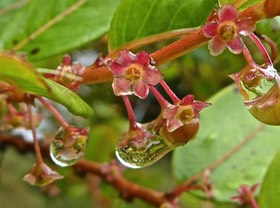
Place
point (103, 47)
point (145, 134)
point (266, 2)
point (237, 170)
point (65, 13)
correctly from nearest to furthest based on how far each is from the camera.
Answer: point (266, 2) < point (145, 134) < point (65, 13) < point (237, 170) < point (103, 47)

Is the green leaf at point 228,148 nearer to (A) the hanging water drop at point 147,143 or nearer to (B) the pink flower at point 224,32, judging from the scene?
(A) the hanging water drop at point 147,143

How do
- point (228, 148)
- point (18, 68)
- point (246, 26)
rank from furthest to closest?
point (228, 148) → point (246, 26) → point (18, 68)

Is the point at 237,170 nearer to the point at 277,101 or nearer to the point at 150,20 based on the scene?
the point at 150,20

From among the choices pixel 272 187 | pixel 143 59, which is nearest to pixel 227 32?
pixel 143 59

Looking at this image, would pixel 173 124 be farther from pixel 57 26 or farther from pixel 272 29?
pixel 57 26

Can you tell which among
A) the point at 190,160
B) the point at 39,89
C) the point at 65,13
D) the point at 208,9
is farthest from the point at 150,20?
the point at 190,160

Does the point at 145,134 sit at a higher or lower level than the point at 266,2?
lower

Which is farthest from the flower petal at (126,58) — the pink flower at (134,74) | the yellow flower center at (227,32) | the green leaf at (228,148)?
the green leaf at (228,148)
